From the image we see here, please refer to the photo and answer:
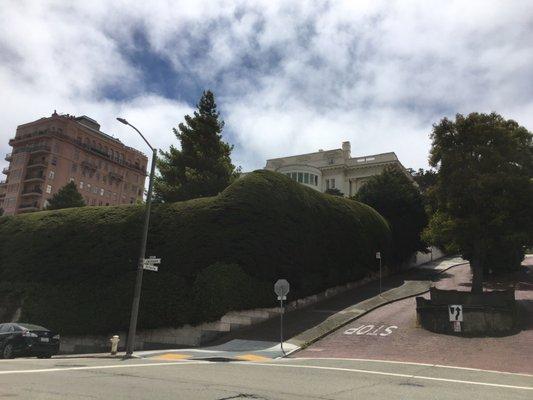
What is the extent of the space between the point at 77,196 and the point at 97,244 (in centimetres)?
3378

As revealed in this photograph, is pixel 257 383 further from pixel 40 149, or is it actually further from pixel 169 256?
pixel 40 149

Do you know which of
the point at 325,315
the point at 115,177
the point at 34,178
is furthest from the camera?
the point at 115,177

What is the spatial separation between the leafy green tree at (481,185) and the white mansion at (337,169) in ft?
149

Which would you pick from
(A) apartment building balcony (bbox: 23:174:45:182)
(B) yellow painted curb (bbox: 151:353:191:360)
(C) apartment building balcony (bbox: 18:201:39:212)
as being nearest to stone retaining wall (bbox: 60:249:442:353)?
(B) yellow painted curb (bbox: 151:353:191:360)

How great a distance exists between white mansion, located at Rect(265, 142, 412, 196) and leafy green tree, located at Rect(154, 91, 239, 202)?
28891 millimetres

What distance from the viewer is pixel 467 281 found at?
40.8 metres

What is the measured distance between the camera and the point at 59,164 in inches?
3740

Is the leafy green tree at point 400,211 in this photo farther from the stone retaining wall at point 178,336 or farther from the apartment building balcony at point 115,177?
the apartment building balcony at point 115,177

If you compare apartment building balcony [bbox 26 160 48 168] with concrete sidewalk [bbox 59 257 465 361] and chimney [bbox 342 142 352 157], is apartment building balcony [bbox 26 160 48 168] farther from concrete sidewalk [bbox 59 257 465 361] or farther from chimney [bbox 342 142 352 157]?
concrete sidewalk [bbox 59 257 465 361]

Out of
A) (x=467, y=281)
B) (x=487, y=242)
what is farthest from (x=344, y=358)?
(x=467, y=281)

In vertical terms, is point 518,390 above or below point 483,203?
below

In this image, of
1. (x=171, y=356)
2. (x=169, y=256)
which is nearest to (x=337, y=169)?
(x=169, y=256)

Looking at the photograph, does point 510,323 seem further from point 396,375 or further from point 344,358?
point 396,375

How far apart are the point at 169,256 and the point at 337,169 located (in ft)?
194
